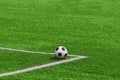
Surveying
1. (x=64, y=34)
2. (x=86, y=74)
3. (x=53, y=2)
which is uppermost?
(x=53, y=2)

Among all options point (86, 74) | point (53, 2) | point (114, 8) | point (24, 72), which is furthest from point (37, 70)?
point (53, 2)

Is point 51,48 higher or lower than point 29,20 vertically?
lower

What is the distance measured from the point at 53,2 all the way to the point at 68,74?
41.5ft

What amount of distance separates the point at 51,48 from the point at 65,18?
5.16 m

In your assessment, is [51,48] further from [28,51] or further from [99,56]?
[99,56]

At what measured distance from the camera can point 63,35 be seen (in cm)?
1155

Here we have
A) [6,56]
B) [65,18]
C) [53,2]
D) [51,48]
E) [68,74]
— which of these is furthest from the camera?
[53,2]

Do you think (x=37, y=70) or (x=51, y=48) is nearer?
(x=37, y=70)

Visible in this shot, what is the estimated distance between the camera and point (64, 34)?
11703mm

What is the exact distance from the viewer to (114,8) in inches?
696

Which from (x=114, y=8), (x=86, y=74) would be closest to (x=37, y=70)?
(x=86, y=74)

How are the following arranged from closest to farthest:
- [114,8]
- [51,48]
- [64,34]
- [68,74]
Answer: [68,74] → [51,48] → [64,34] → [114,8]

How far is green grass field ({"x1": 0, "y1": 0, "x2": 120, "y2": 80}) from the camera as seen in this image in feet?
25.2

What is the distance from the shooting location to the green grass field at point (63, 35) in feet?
25.2
